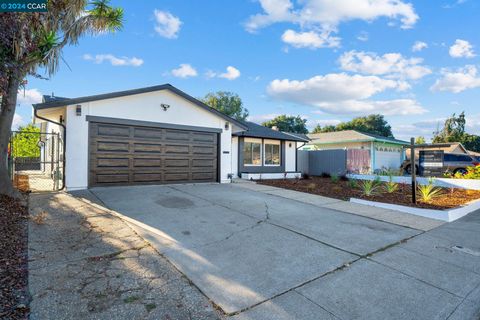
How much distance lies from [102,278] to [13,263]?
4.25ft

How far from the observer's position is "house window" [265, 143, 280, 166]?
16639mm

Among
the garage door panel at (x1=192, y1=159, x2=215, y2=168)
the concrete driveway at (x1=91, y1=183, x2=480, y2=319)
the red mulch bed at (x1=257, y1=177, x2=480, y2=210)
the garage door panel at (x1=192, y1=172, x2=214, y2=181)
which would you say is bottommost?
the concrete driveway at (x1=91, y1=183, x2=480, y2=319)

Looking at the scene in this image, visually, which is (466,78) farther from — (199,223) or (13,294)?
(13,294)

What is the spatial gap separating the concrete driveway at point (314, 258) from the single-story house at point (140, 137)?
2.08 m

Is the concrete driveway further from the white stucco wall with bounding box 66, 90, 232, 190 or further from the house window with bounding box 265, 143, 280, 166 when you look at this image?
the house window with bounding box 265, 143, 280, 166

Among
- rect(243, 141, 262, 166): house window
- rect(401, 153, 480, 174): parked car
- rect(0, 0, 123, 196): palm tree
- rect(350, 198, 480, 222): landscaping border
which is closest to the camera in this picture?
rect(0, 0, 123, 196): palm tree

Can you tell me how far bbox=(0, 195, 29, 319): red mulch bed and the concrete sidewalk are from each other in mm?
84

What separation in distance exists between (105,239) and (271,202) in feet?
15.9

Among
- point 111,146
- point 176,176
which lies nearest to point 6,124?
point 111,146

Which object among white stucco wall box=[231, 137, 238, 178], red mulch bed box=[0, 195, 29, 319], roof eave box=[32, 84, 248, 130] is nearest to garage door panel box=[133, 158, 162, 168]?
roof eave box=[32, 84, 248, 130]

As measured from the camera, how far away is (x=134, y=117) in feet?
31.4

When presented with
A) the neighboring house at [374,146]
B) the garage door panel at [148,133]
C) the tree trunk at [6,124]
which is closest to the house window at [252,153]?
the garage door panel at [148,133]

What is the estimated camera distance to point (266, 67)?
1834 centimetres

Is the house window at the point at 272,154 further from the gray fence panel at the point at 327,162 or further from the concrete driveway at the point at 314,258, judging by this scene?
the concrete driveway at the point at 314,258
